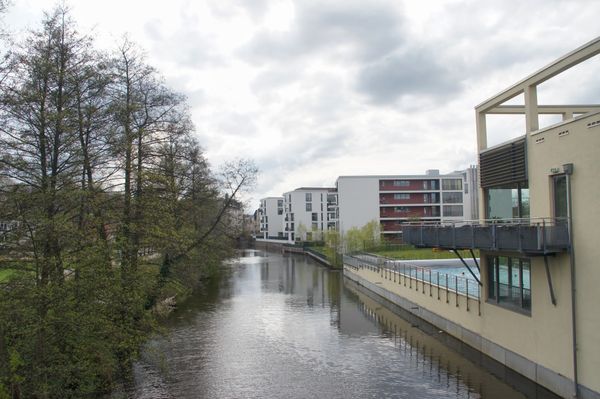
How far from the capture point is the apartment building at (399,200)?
7675 centimetres

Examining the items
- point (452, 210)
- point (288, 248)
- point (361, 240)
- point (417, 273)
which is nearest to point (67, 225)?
point (417, 273)

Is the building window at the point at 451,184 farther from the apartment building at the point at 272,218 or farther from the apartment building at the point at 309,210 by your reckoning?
the apartment building at the point at 272,218

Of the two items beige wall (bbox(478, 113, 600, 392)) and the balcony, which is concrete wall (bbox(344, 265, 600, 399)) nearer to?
beige wall (bbox(478, 113, 600, 392))

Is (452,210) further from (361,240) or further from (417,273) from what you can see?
(417,273)

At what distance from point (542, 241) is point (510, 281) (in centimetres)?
437

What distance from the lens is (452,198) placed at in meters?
77.0

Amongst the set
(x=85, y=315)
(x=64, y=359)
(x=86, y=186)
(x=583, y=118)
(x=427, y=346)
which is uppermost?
(x=583, y=118)

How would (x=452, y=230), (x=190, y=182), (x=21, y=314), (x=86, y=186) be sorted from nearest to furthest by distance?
(x=21, y=314)
(x=86, y=186)
(x=452, y=230)
(x=190, y=182)

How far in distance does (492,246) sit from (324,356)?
8026mm

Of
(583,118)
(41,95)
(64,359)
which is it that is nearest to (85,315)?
(64,359)

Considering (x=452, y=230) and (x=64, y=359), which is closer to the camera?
(x=64, y=359)

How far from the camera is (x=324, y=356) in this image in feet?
65.7

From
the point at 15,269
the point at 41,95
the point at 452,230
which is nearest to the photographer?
the point at 15,269

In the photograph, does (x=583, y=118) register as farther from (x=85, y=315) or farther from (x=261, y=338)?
(x=261, y=338)
